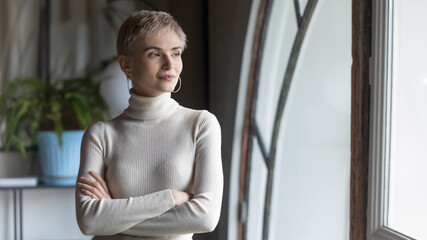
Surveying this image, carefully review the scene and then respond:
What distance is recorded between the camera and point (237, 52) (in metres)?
2.76

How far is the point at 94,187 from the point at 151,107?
20 cm

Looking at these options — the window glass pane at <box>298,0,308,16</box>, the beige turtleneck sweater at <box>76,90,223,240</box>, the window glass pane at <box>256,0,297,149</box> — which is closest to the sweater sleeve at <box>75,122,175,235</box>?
the beige turtleneck sweater at <box>76,90,223,240</box>

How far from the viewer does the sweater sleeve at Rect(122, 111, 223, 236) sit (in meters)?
1.21

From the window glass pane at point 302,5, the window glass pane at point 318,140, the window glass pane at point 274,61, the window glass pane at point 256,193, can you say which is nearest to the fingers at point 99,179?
the window glass pane at point 318,140

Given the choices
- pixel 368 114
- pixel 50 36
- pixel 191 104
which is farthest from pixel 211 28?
pixel 368 114

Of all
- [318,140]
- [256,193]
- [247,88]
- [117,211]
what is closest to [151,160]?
[117,211]

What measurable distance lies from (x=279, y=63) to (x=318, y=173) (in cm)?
56

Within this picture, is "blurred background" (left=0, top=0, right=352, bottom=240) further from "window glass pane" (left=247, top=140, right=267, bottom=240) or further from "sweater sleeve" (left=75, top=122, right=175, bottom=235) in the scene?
"sweater sleeve" (left=75, top=122, right=175, bottom=235)

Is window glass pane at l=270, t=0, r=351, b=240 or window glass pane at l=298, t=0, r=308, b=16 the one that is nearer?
window glass pane at l=270, t=0, r=351, b=240

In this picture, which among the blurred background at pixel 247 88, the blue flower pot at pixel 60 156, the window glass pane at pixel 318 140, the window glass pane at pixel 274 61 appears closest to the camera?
the window glass pane at pixel 318 140

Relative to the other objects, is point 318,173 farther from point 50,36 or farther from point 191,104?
point 50,36

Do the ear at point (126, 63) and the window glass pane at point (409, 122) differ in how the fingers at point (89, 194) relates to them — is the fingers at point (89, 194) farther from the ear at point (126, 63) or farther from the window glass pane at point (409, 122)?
the window glass pane at point (409, 122)

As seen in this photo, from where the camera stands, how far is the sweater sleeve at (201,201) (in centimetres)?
121

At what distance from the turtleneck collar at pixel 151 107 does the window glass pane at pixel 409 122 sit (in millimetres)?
557
